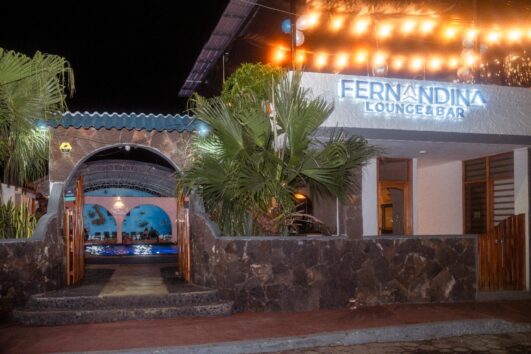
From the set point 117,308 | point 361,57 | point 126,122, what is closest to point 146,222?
point 126,122

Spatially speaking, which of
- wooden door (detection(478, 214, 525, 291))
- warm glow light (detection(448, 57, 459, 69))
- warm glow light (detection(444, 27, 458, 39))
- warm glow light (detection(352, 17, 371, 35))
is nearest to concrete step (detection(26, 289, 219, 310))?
wooden door (detection(478, 214, 525, 291))

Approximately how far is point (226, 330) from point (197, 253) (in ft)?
8.85

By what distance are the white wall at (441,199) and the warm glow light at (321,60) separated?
4771 millimetres

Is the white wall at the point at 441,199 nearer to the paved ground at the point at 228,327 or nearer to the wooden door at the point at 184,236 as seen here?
the paved ground at the point at 228,327

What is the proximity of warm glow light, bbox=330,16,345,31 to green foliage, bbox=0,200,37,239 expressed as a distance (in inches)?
299

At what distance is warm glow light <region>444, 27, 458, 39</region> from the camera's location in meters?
12.9

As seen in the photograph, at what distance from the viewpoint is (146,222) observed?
33.0 metres

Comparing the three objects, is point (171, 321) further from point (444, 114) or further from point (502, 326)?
point (444, 114)

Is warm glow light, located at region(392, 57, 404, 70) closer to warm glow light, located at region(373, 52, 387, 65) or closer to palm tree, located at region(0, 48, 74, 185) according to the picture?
warm glow light, located at region(373, 52, 387, 65)

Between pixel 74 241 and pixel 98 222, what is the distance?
21588mm

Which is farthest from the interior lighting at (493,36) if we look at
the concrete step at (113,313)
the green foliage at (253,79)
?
the concrete step at (113,313)

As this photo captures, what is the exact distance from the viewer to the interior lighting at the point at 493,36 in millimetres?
12961

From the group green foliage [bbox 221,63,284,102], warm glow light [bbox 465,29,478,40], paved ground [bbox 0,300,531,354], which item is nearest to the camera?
paved ground [bbox 0,300,531,354]

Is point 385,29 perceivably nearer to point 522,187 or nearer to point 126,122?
point 522,187
